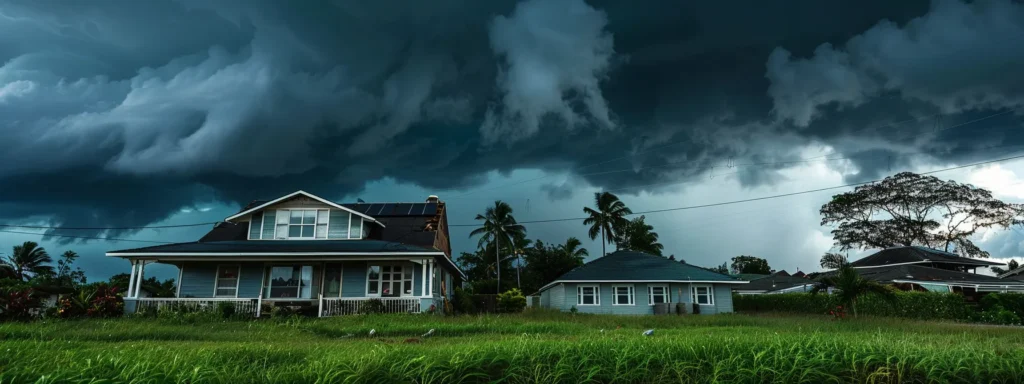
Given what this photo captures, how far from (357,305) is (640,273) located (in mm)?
16942

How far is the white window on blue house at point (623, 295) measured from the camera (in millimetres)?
32500

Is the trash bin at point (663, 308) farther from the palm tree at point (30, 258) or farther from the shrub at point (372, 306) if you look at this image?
the palm tree at point (30, 258)

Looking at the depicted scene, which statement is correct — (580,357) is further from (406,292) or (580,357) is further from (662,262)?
(662,262)

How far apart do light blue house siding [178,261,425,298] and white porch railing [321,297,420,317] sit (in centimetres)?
198

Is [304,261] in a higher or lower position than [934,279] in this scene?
higher

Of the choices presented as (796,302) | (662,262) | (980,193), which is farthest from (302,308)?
(980,193)

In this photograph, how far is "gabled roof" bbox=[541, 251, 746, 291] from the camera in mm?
31953

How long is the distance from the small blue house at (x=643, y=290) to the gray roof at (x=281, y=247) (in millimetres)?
12322

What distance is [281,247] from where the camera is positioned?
→ 79.5 feet

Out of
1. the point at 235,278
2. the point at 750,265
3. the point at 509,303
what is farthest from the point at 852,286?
the point at 750,265

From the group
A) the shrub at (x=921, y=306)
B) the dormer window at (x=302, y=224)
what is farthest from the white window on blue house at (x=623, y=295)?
the dormer window at (x=302, y=224)

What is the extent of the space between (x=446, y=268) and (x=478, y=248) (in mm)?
27645

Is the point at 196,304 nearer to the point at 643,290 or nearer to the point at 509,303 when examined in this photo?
the point at 509,303

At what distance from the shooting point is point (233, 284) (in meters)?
24.8
